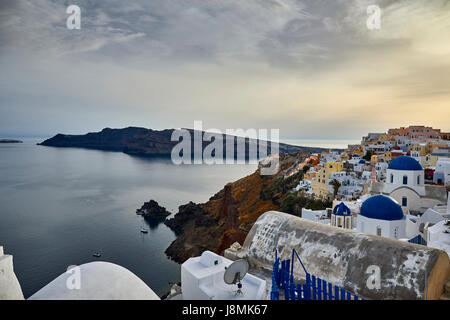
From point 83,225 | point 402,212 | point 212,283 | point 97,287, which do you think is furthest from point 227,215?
point 97,287

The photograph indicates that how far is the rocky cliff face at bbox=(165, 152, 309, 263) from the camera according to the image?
40612mm

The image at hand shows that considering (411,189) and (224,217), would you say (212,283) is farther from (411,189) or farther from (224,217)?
(224,217)

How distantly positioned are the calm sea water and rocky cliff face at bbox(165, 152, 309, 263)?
2957mm

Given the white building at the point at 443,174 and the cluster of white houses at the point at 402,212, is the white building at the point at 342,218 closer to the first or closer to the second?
the cluster of white houses at the point at 402,212

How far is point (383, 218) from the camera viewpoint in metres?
14.7

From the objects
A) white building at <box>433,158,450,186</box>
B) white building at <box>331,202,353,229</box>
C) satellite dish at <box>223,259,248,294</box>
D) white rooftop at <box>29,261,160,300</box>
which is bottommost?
white building at <box>331,202,353,229</box>

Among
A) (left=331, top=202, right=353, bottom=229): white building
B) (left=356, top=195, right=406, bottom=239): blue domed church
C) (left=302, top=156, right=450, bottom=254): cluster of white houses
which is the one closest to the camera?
(left=302, top=156, right=450, bottom=254): cluster of white houses

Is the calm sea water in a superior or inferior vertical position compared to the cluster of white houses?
inferior

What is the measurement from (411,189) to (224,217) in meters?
35.0

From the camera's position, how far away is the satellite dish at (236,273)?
310 inches

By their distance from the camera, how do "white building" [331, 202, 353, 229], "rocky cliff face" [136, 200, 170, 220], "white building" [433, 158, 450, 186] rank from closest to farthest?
1. "white building" [331, 202, 353, 229]
2. "white building" [433, 158, 450, 186]
3. "rocky cliff face" [136, 200, 170, 220]

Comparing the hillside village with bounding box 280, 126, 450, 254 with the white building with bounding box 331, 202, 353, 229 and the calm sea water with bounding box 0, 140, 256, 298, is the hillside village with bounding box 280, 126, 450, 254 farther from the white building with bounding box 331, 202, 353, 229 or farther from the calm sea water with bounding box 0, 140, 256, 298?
the calm sea water with bounding box 0, 140, 256, 298

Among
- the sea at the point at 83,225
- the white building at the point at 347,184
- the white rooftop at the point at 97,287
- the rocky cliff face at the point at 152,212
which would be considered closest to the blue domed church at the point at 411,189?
the white building at the point at 347,184

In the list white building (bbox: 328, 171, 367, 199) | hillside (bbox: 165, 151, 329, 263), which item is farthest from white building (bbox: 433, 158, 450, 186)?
hillside (bbox: 165, 151, 329, 263)
